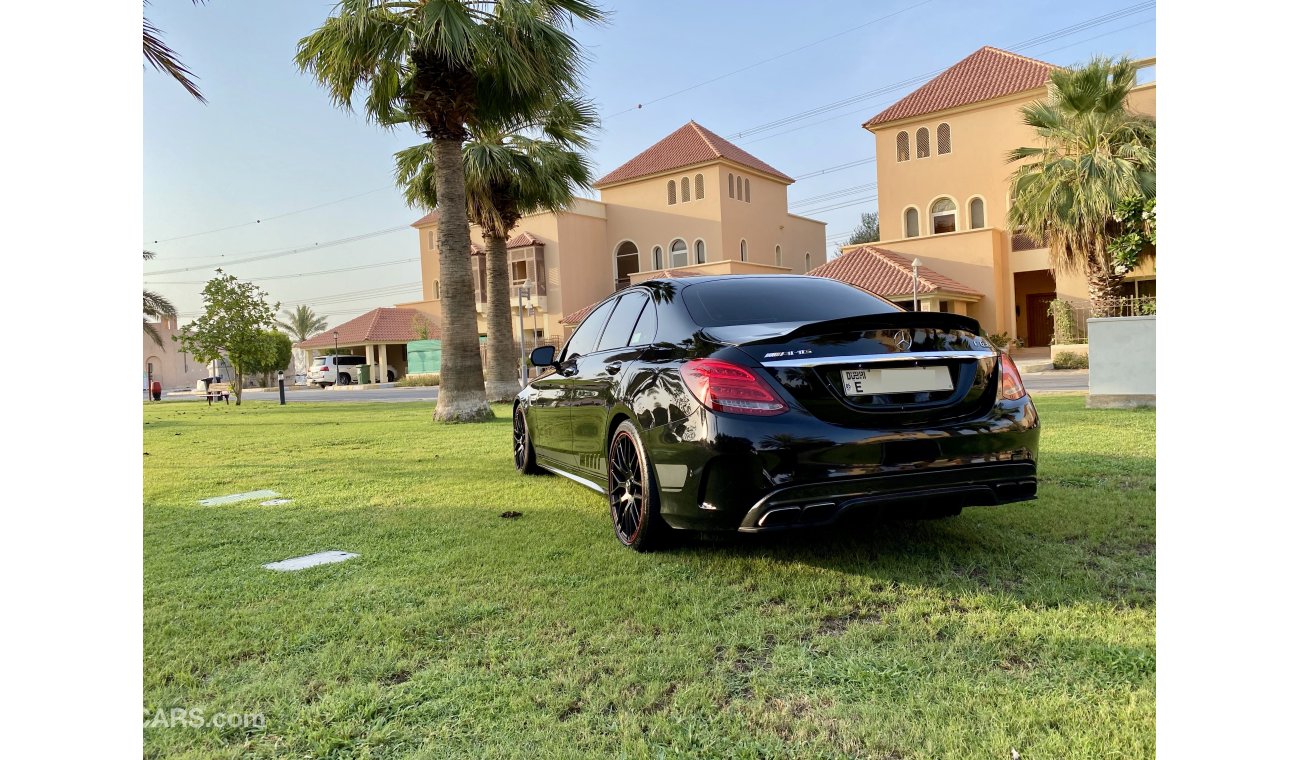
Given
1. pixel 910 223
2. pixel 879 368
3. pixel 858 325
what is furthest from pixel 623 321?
pixel 910 223

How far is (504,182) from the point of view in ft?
63.5

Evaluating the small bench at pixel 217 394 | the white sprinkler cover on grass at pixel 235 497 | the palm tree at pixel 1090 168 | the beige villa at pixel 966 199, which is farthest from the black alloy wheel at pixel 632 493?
the small bench at pixel 217 394

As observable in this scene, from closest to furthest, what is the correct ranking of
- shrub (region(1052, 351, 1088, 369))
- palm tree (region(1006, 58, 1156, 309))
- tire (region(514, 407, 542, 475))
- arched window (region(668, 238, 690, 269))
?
tire (region(514, 407, 542, 475)) < palm tree (region(1006, 58, 1156, 309)) < shrub (region(1052, 351, 1088, 369)) < arched window (region(668, 238, 690, 269))

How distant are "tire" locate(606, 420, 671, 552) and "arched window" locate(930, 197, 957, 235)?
29.4m

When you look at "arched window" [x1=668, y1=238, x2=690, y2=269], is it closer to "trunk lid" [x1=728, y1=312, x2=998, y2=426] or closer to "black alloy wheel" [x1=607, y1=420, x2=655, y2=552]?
"black alloy wheel" [x1=607, y1=420, x2=655, y2=552]

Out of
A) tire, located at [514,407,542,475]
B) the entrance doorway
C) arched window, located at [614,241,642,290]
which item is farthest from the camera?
arched window, located at [614,241,642,290]

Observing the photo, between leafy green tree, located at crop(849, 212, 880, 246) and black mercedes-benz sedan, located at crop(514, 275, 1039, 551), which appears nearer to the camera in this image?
black mercedes-benz sedan, located at crop(514, 275, 1039, 551)

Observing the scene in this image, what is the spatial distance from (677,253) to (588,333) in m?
34.9

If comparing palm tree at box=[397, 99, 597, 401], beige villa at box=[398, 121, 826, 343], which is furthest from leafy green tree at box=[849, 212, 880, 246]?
palm tree at box=[397, 99, 597, 401]

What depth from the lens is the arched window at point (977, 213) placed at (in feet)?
100.0

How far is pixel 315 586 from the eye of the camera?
3850 mm

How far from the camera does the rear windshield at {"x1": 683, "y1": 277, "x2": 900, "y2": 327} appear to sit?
4188mm

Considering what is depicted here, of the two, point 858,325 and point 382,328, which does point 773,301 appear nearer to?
point 858,325
